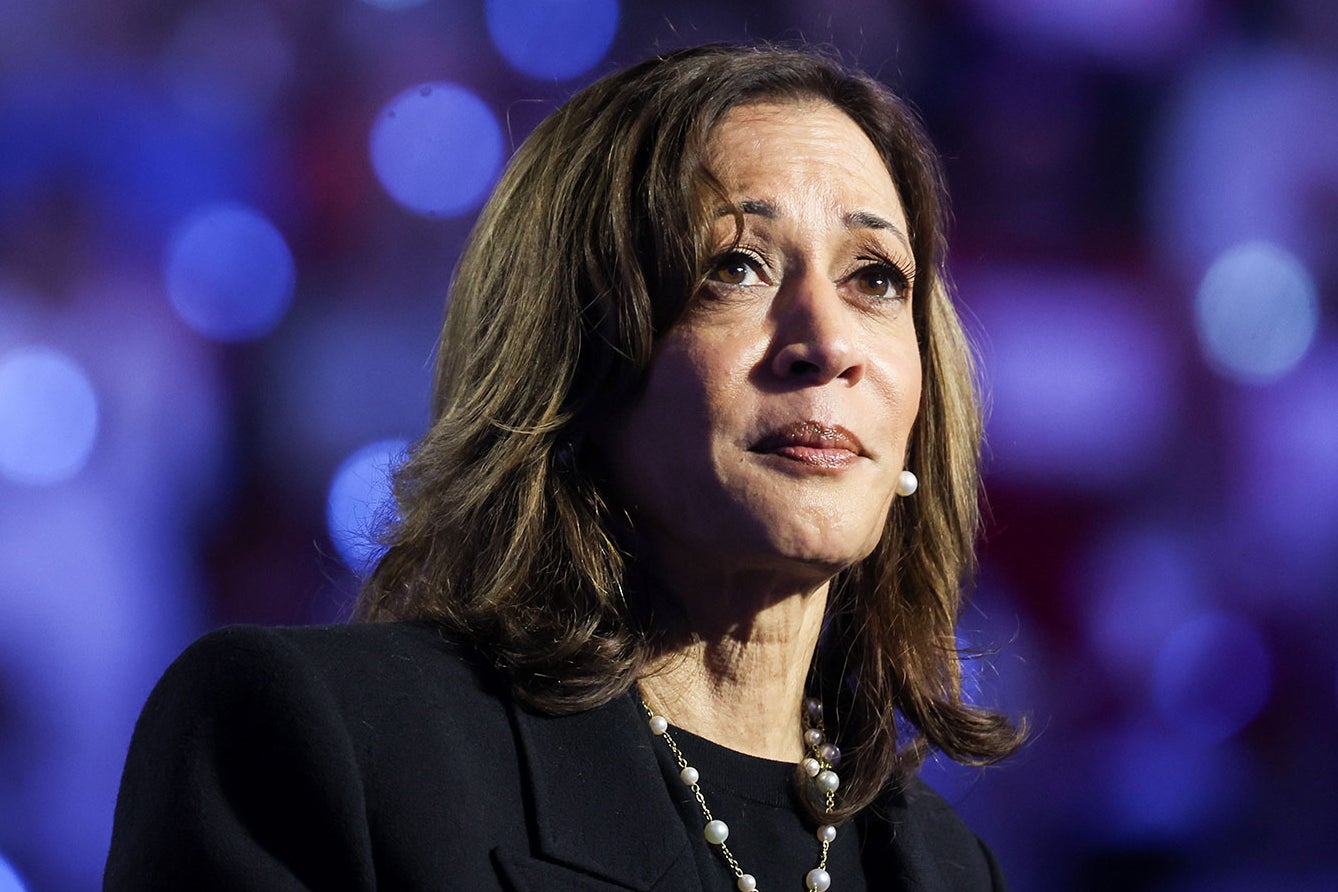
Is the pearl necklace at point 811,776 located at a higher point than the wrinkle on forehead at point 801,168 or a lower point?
lower

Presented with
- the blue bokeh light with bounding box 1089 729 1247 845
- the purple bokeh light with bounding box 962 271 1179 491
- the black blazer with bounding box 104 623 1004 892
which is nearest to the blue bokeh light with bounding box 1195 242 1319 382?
the purple bokeh light with bounding box 962 271 1179 491

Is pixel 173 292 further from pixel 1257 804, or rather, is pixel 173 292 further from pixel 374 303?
pixel 1257 804

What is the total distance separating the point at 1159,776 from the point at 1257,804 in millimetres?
245

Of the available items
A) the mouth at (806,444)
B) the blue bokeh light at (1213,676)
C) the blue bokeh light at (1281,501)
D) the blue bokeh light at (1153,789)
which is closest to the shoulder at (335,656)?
the mouth at (806,444)

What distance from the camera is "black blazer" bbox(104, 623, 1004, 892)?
1351 millimetres

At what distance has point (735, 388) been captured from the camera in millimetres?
1667

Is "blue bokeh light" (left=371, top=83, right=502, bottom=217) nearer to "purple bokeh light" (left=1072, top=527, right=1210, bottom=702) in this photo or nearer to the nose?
the nose

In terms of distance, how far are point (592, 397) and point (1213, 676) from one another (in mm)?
2110

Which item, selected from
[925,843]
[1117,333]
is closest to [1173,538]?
[1117,333]

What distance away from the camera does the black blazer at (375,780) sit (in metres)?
1.35

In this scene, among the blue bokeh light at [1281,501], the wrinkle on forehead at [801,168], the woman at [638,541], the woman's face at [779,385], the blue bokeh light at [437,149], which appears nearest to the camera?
the woman at [638,541]

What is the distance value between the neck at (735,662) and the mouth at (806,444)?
181mm

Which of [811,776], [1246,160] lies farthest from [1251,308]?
[811,776]

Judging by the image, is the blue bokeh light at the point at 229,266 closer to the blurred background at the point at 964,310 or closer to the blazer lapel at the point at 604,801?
the blurred background at the point at 964,310
